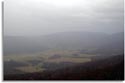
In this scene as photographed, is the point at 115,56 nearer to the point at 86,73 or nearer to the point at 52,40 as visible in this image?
the point at 86,73

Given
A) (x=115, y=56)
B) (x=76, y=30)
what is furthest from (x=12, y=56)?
(x=115, y=56)

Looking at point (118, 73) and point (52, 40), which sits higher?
point (52, 40)

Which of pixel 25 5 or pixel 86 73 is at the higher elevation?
pixel 25 5

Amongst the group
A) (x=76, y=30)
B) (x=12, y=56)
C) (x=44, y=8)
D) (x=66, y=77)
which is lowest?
(x=66, y=77)

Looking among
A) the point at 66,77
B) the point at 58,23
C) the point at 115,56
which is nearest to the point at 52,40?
the point at 58,23

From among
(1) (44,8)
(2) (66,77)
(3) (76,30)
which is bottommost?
(2) (66,77)

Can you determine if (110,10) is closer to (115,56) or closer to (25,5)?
(115,56)
